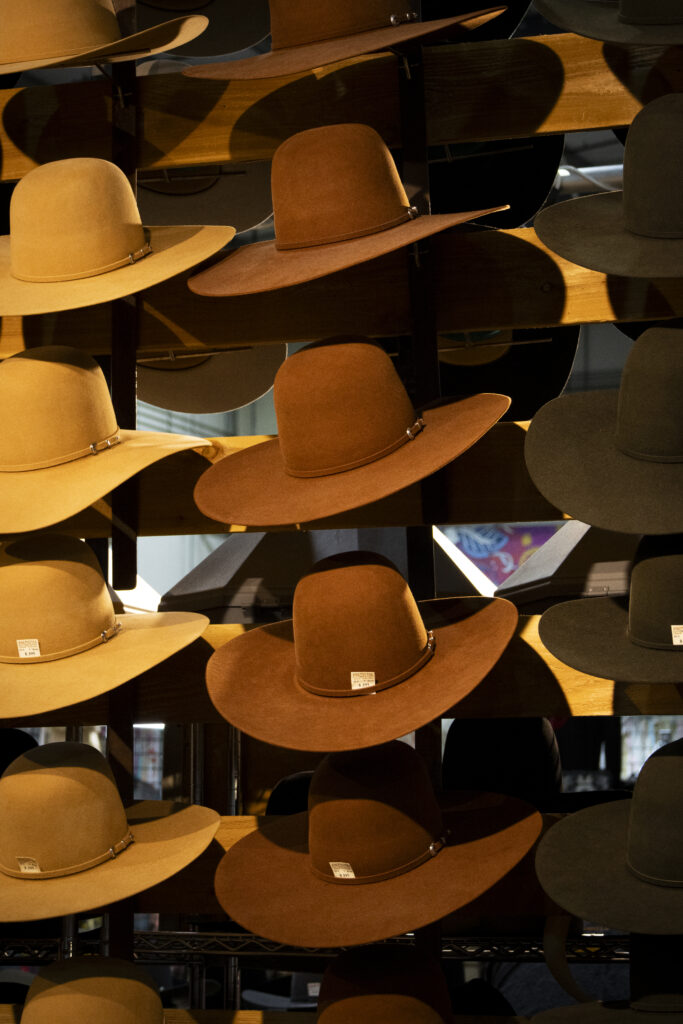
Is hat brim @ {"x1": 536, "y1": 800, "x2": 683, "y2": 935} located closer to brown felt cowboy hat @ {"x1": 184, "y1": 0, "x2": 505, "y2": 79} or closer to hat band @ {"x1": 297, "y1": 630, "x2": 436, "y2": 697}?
hat band @ {"x1": 297, "y1": 630, "x2": 436, "y2": 697}

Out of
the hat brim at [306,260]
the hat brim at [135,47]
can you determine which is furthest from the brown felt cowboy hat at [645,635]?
the hat brim at [135,47]

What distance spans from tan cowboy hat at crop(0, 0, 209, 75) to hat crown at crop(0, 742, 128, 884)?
1324mm

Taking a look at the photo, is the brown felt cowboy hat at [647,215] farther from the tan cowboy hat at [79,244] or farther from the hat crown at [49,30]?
the hat crown at [49,30]

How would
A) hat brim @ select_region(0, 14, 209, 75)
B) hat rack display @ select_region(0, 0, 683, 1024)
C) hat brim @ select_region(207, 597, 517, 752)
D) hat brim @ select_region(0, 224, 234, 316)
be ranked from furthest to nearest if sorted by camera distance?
hat brim @ select_region(0, 14, 209, 75)
hat brim @ select_region(0, 224, 234, 316)
hat rack display @ select_region(0, 0, 683, 1024)
hat brim @ select_region(207, 597, 517, 752)

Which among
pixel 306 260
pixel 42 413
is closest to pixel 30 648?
pixel 42 413

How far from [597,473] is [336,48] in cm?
87

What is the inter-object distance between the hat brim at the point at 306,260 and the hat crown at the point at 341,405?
13 centimetres

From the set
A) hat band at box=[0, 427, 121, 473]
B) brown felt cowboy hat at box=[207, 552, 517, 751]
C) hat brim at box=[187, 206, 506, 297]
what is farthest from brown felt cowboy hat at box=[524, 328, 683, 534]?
hat band at box=[0, 427, 121, 473]

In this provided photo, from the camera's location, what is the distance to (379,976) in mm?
1818

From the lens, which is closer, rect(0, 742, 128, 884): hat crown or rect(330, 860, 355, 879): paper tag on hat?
rect(330, 860, 355, 879): paper tag on hat

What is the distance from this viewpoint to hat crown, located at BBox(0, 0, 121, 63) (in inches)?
85.0

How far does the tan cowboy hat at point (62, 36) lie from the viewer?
2.15 m

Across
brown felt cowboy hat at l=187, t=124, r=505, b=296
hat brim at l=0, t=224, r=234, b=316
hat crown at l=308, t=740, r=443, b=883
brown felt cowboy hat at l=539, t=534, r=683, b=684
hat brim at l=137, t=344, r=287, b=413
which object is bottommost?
hat crown at l=308, t=740, r=443, b=883

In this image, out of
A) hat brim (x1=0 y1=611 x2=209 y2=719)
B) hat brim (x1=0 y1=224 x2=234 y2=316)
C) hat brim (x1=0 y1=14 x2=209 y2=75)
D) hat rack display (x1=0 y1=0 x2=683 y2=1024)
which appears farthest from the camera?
hat brim (x1=0 y1=14 x2=209 y2=75)
